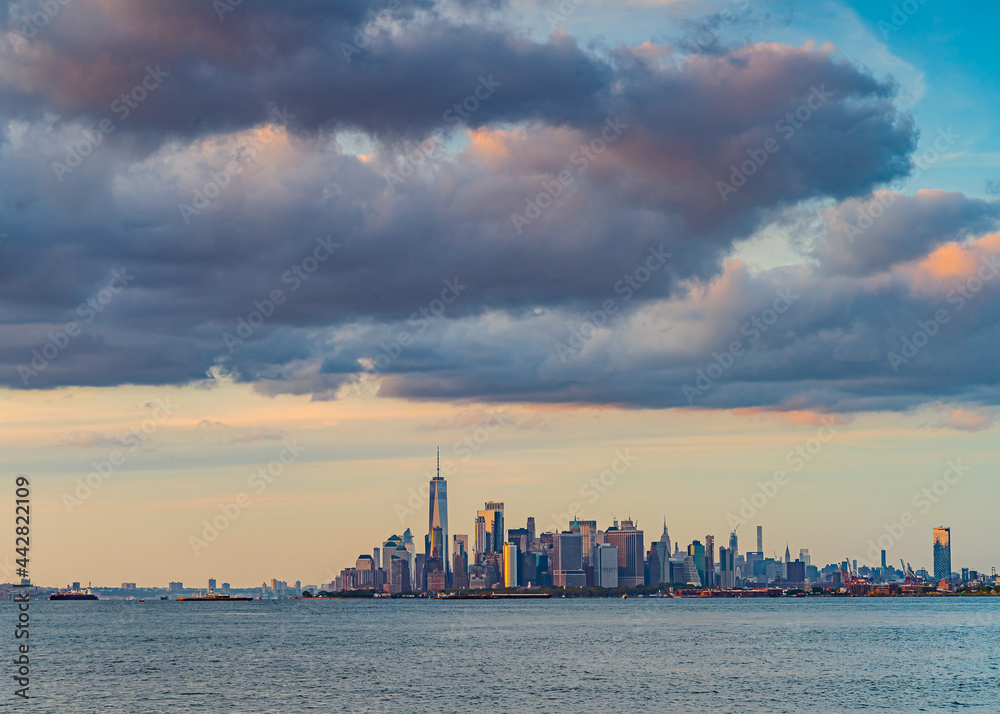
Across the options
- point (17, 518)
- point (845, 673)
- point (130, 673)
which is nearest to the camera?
point (17, 518)

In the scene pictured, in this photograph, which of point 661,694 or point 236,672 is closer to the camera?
point 661,694

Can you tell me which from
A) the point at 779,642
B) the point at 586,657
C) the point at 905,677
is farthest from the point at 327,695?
the point at 779,642

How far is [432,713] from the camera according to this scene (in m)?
104

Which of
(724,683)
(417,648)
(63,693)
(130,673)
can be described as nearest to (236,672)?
(130,673)

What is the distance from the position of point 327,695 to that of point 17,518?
166 feet

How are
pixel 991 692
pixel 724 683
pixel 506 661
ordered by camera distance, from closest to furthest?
1. pixel 991 692
2. pixel 724 683
3. pixel 506 661

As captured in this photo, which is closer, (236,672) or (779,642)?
(236,672)

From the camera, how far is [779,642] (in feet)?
655

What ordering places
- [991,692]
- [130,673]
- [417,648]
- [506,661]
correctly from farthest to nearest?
[417,648], [506,661], [130,673], [991,692]

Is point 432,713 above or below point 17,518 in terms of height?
below

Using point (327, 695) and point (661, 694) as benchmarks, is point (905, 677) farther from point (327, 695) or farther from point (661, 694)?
point (327, 695)

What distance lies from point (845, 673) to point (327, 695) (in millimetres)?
64823

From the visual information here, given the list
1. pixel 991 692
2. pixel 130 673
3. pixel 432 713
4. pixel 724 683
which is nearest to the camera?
pixel 432 713

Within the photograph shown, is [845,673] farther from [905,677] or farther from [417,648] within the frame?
[417,648]
